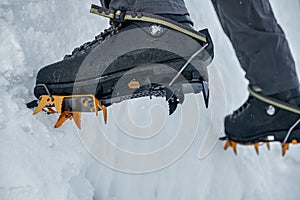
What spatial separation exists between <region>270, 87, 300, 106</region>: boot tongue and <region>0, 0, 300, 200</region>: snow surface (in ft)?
1.17

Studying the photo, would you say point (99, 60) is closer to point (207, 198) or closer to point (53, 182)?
point (53, 182)

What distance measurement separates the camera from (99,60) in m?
0.81

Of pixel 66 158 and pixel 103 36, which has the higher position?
pixel 103 36

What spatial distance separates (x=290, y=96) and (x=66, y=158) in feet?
1.62

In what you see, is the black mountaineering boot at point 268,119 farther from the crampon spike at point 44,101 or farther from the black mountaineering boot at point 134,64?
the crampon spike at point 44,101

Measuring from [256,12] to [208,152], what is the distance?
545 millimetres

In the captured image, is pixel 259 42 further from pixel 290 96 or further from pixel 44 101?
pixel 44 101

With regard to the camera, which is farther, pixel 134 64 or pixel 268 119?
pixel 268 119

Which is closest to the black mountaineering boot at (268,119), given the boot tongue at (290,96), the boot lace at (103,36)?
the boot tongue at (290,96)

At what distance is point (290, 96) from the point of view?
0.99 m

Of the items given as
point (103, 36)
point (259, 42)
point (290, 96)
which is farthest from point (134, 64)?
point (290, 96)

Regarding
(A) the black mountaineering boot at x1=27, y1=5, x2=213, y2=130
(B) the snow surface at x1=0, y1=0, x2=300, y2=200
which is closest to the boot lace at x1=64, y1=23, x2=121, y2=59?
(A) the black mountaineering boot at x1=27, y1=5, x2=213, y2=130

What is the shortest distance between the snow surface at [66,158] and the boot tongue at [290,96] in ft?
1.17

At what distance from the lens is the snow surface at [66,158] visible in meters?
0.91
